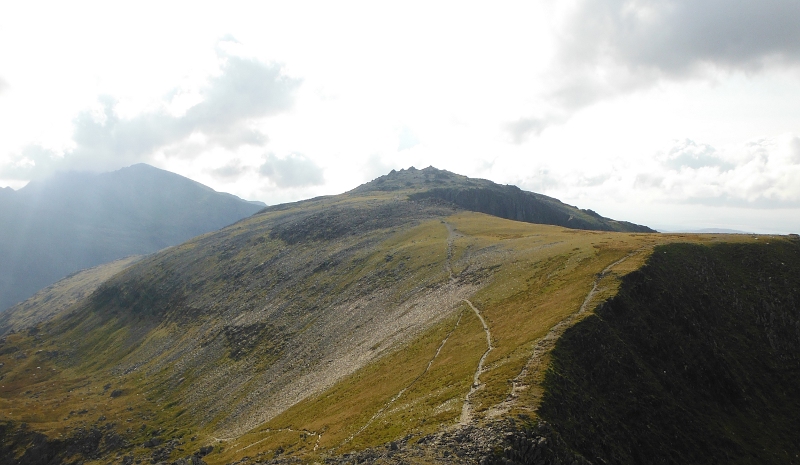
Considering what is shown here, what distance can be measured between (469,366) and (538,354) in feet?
32.7

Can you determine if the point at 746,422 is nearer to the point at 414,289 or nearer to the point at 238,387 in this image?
the point at 414,289

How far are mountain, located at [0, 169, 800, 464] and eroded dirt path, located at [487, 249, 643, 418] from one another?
0.28 meters

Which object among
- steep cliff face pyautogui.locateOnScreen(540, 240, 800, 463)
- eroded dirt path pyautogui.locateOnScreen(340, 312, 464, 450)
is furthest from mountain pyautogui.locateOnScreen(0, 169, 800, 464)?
eroded dirt path pyautogui.locateOnScreen(340, 312, 464, 450)

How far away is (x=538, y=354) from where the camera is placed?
49219mm

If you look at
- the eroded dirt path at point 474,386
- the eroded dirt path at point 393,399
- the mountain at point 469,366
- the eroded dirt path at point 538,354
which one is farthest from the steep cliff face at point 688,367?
the eroded dirt path at point 393,399

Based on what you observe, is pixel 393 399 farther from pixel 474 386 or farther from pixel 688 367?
pixel 688 367

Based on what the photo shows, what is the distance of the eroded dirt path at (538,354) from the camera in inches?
1591

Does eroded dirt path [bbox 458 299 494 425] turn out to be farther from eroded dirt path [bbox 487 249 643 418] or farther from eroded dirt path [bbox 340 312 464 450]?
eroded dirt path [bbox 340 312 464 450]

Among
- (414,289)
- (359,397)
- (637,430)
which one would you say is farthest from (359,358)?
(637,430)

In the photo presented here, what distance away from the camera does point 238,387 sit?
10600cm

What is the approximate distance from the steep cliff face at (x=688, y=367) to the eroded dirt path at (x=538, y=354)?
146cm

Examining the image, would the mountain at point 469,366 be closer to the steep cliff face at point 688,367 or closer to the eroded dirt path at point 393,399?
the steep cliff face at point 688,367

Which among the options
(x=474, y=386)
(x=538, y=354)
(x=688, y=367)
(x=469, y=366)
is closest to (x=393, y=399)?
(x=469, y=366)

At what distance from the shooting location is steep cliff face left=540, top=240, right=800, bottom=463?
143 feet
